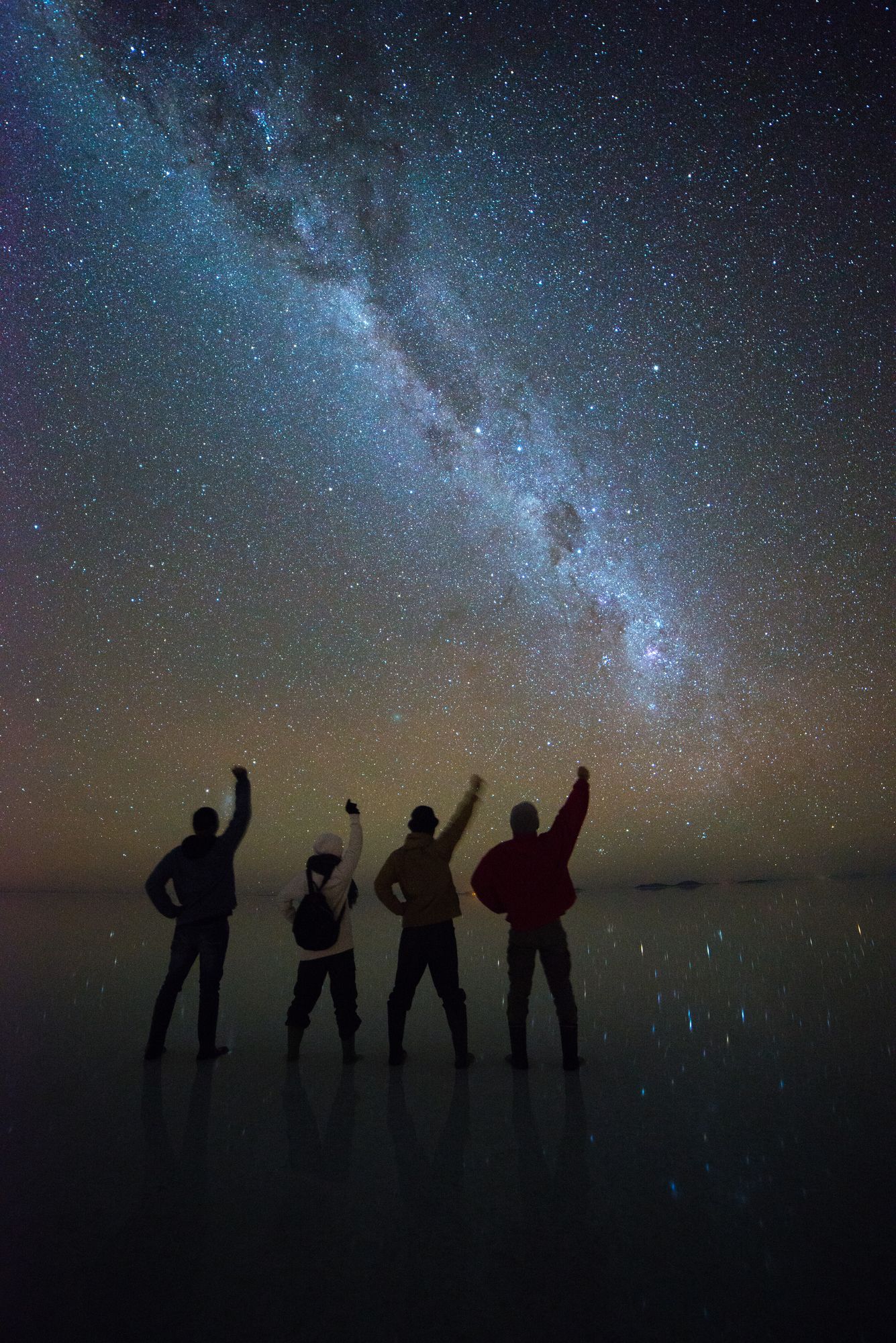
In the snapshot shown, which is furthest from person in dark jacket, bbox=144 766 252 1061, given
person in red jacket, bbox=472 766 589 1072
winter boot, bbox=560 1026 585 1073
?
winter boot, bbox=560 1026 585 1073

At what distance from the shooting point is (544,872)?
492 centimetres

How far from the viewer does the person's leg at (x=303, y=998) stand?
5.14 metres

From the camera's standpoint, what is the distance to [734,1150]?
3.35 m

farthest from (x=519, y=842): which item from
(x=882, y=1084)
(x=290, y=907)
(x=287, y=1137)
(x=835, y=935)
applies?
(x=835, y=935)

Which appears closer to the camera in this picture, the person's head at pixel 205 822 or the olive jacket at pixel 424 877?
the olive jacket at pixel 424 877

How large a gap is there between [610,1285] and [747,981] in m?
6.95

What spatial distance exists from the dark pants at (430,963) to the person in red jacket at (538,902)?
1.33 ft

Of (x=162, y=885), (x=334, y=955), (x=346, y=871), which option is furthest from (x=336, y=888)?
(x=162, y=885)

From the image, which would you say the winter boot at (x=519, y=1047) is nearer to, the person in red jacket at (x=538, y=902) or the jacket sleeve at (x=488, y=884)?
the person in red jacket at (x=538, y=902)

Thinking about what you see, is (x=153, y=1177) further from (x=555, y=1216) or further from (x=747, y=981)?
(x=747, y=981)

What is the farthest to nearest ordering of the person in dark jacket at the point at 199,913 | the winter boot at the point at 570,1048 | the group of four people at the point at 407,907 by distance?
the person in dark jacket at the point at 199,913
the group of four people at the point at 407,907
the winter boot at the point at 570,1048

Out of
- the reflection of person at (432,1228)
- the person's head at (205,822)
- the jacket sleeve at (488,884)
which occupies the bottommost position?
the reflection of person at (432,1228)

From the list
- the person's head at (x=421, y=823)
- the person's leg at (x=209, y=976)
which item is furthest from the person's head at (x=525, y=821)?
the person's leg at (x=209, y=976)

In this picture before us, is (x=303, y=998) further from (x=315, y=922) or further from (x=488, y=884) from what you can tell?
(x=488, y=884)
